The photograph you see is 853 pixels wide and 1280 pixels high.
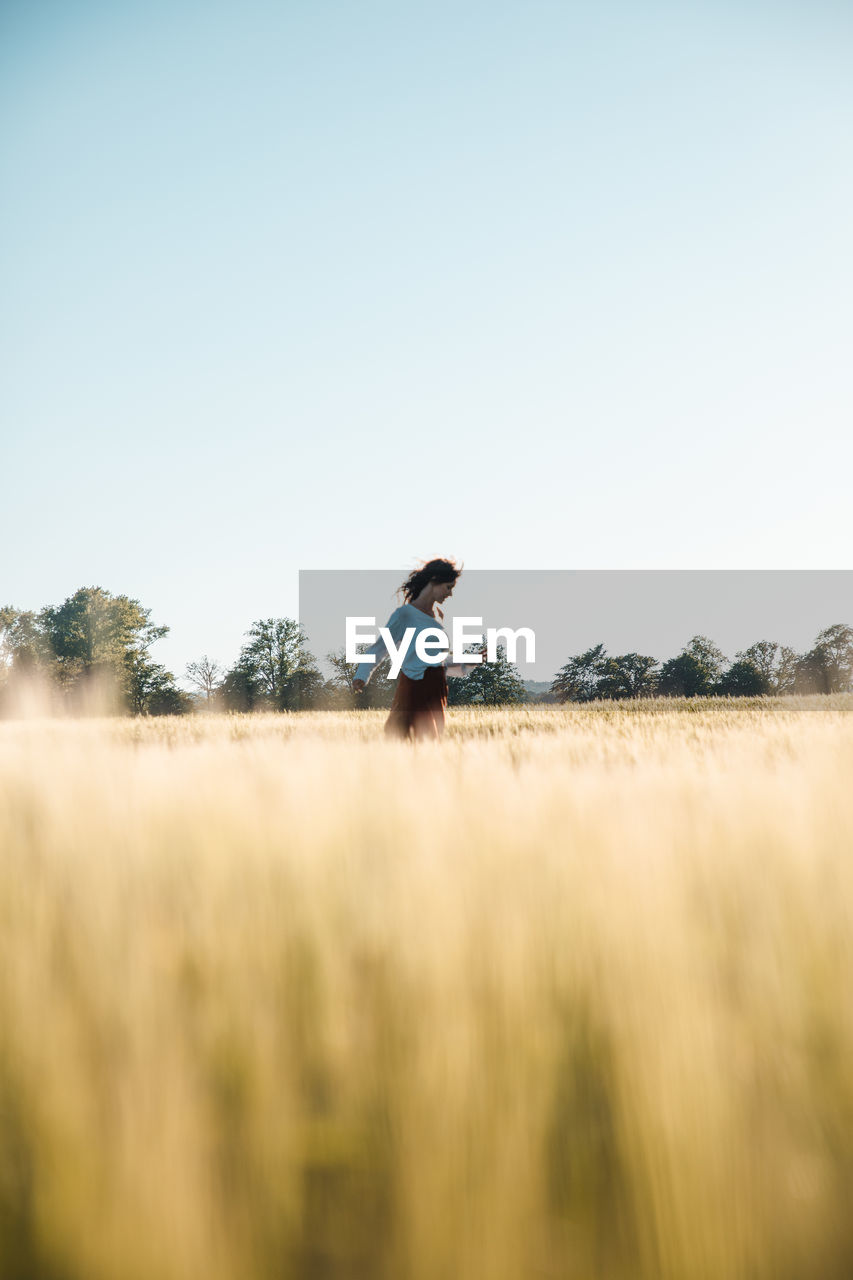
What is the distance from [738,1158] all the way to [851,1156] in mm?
122

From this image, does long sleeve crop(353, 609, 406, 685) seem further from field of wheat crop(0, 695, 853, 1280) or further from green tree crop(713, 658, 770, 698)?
green tree crop(713, 658, 770, 698)

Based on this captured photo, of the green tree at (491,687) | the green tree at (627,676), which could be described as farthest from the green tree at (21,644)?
the green tree at (627,676)

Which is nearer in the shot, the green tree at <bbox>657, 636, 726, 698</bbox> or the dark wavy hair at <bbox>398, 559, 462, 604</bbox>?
the dark wavy hair at <bbox>398, 559, 462, 604</bbox>

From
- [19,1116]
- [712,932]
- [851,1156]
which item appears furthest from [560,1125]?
[19,1116]

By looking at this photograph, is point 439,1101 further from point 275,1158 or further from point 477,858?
point 477,858

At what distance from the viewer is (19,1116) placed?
73 centimetres

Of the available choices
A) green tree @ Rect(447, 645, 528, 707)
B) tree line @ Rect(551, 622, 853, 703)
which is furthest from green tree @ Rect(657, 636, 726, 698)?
green tree @ Rect(447, 645, 528, 707)

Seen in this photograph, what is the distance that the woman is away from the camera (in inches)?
220

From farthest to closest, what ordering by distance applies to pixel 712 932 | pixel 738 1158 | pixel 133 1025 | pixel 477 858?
1. pixel 477 858
2. pixel 712 932
3. pixel 133 1025
4. pixel 738 1158

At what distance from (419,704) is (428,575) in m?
1.04

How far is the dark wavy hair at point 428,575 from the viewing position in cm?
576

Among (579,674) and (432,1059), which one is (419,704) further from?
(579,674)

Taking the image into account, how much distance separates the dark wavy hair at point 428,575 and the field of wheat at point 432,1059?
4450 millimetres

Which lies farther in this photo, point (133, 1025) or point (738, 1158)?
point (133, 1025)
